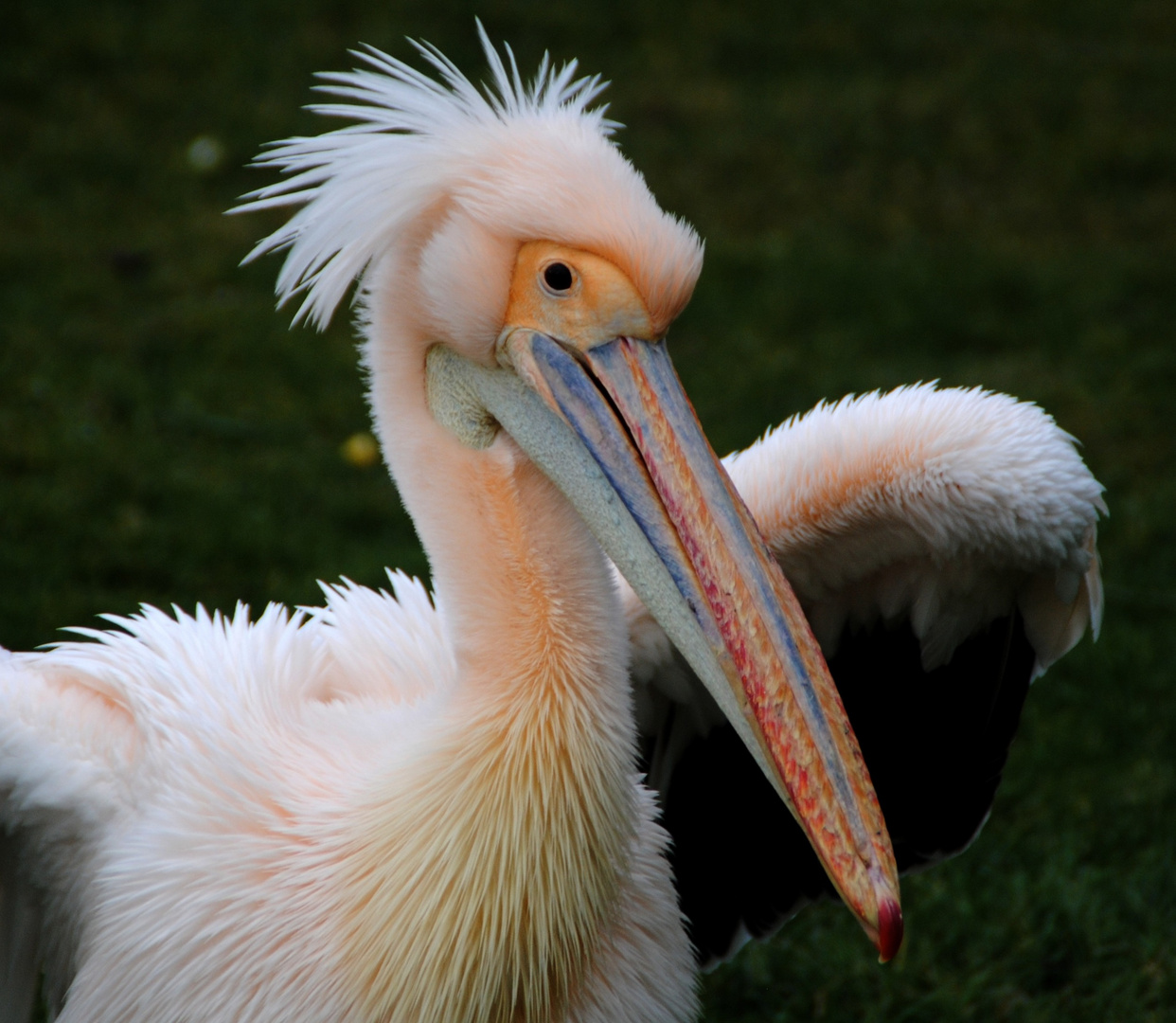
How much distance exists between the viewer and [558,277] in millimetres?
2201

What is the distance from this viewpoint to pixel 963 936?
342 cm

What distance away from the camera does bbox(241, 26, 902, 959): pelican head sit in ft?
6.73

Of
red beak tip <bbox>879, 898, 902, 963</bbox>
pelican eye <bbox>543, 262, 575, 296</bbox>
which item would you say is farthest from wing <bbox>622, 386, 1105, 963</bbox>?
red beak tip <bbox>879, 898, 902, 963</bbox>

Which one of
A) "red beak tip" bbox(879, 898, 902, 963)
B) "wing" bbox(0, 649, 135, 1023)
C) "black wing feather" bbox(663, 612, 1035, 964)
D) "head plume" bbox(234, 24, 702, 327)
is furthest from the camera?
"black wing feather" bbox(663, 612, 1035, 964)

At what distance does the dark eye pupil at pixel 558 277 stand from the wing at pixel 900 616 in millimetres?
714

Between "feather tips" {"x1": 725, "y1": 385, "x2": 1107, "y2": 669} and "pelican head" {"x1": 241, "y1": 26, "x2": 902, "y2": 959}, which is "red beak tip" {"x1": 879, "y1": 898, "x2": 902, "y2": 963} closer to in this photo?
"pelican head" {"x1": 241, "y1": 26, "x2": 902, "y2": 959}

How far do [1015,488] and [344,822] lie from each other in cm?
131

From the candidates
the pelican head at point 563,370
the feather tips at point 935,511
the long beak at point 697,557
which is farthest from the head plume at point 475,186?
the feather tips at point 935,511

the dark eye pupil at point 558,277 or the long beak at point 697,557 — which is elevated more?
the dark eye pupil at point 558,277

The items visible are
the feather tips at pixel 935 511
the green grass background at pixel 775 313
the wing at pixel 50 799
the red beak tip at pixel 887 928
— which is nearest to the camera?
the red beak tip at pixel 887 928

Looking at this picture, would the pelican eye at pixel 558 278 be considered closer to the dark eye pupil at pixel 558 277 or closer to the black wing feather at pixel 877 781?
the dark eye pupil at pixel 558 277

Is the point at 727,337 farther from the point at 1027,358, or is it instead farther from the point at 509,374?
the point at 509,374

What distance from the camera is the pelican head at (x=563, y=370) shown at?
205 cm

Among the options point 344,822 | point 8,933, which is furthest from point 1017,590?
point 8,933
